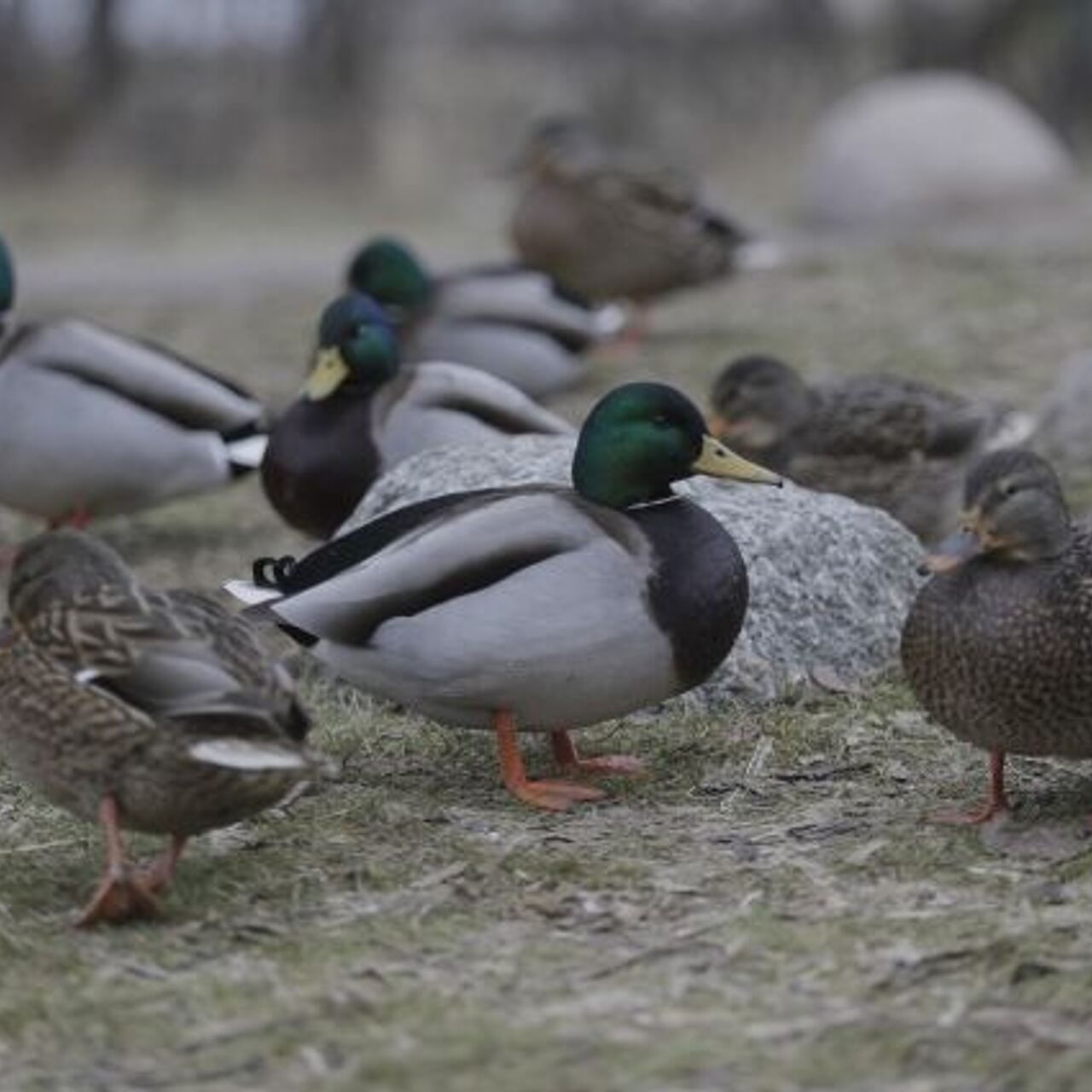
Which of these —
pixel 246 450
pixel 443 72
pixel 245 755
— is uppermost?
pixel 443 72

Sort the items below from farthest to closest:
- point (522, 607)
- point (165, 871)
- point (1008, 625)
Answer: point (522, 607) → point (1008, 625) → point (165, 871)

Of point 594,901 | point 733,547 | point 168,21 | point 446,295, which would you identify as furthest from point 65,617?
point 168,21

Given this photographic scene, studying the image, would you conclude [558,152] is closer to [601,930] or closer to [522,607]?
[522,607]

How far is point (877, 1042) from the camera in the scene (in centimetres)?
425

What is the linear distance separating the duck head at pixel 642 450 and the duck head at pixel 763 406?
2.33 m

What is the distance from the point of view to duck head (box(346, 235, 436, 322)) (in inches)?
416

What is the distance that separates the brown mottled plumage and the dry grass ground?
6.44 meters

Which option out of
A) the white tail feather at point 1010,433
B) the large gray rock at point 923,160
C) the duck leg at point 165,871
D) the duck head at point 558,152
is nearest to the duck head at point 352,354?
the white tail feather at point 1010,433

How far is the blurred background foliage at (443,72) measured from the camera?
738 inches

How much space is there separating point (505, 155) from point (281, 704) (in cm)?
1487

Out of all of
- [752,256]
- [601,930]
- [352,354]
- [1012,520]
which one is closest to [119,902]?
[601,930]

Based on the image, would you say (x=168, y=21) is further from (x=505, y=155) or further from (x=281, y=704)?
(x=281, y=704)

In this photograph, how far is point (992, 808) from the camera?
5.41 m

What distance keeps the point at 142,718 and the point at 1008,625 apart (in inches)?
62.3
